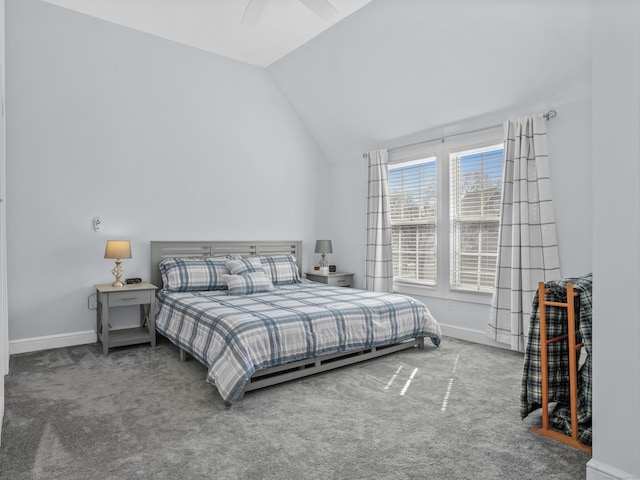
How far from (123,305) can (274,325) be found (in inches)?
77.1

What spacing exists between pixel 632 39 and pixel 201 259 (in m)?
4.27

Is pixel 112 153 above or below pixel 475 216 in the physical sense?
above

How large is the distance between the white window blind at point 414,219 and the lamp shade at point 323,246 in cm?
92

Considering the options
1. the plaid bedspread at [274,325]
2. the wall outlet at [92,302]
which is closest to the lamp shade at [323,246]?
the plaid bedspread at [274,325]

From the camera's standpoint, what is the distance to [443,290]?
477 centimetres

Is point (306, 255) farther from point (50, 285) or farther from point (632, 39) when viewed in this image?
point (632, 39)

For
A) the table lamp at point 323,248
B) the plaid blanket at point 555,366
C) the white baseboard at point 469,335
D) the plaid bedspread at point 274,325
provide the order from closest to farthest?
the plaid blanket at point 555,366, the plaid bedspread at point 274,325, the white baseboard at point 469,335, the table lamp at point 323,248

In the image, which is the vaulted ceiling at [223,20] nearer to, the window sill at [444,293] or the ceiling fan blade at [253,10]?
the ceiling fan blade at [253,10]

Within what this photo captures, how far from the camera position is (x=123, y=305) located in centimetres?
410

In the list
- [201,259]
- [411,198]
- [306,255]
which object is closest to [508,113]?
[411,198]

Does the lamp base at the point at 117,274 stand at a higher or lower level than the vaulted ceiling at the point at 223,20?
lower

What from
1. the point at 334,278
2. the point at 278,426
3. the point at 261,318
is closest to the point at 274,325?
the point at 261,318

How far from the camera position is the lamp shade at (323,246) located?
5.69 m

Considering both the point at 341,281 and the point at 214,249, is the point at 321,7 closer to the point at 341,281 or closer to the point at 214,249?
the point at 214,249
